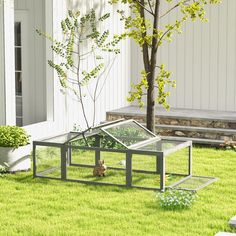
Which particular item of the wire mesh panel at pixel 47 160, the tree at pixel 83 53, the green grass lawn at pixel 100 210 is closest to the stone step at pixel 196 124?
the tree at pixel 83 53

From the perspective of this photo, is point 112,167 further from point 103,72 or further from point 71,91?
point 103,72

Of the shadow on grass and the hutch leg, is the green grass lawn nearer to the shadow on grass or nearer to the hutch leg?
the shadow on grass

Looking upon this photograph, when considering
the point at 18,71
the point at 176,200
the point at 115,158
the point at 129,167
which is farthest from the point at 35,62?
the point at 176,200

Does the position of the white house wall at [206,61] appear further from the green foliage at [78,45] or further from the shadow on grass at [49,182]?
the shadow on grass at [49,182]

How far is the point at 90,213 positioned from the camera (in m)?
8.39

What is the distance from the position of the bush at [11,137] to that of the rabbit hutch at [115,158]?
389 mm

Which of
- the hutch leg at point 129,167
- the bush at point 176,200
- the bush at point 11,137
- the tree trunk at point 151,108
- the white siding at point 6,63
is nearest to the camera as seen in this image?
the bush at point 176,200

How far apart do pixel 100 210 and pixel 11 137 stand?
2.54m

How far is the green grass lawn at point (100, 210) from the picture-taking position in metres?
7.72

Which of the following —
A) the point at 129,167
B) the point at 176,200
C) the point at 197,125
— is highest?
the point at 197,125

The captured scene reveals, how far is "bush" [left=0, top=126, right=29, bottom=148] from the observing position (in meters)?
10.5

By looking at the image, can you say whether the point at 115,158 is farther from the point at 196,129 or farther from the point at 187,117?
the point at 187,117

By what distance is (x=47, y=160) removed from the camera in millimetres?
10367

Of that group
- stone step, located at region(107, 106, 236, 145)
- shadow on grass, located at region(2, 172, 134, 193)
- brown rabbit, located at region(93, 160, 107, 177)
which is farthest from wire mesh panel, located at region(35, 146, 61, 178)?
stone step, located at region(107, 106, 236, 145)
